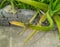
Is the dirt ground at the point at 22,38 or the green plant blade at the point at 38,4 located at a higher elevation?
the green plant blade at the point at 38,4

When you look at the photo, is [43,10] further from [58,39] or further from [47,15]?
[58,39]

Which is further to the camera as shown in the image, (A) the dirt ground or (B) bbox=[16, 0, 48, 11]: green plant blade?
(B) bbox=[16, 0, 48, 11]: green plant blade

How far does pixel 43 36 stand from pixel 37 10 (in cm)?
32

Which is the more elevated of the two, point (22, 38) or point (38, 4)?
point (38, 4)

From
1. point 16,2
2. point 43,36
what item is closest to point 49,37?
point 43,36

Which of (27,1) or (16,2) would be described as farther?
(16,2)

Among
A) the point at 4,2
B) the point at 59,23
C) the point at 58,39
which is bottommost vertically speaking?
the point at 58,39

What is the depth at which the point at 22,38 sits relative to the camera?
2.44 m

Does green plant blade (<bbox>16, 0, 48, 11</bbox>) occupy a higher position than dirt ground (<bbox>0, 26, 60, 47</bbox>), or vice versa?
green plant blade (<bbox>16, 0, 48, 11</bbox>)

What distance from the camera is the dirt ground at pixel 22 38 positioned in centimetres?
236

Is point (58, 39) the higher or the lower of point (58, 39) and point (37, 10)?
the lower

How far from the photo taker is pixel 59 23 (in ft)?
7.98

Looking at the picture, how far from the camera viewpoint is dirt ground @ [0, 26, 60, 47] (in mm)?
2361

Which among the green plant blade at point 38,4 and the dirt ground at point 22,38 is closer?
the dirt ground at point 22,38
